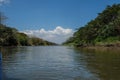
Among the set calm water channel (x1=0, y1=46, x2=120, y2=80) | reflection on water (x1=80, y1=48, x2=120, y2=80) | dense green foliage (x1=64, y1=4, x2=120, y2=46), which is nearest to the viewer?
calm water channel (x1=0, y1=46, x2=120, y2=80)

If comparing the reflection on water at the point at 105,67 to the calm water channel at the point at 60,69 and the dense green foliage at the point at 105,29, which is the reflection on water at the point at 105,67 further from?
Answer: the dense green foliage at the point at 105,29

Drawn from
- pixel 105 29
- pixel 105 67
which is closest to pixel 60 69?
pixel 105 67

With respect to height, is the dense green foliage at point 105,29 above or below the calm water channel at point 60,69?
above

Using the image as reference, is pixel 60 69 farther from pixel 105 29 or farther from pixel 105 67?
pixel 105 29

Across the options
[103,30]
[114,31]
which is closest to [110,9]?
[103,30]

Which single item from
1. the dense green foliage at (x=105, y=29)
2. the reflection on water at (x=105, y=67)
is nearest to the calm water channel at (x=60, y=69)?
the reflection on water at (x=105, y=67)

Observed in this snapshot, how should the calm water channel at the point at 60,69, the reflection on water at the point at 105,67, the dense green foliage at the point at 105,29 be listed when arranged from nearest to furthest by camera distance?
the calm water channel at the point at 60,69, the reflection on water at the point at 105,67, the dense green foliage at the point at 105,29

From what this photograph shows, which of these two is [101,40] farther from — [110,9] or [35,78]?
[35,78]

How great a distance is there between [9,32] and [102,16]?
5285 cm

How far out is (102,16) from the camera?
130875 mm

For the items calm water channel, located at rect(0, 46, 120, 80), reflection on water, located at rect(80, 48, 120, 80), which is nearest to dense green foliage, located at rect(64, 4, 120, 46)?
reflection on water, located at rect(80, 48, 120, 80)

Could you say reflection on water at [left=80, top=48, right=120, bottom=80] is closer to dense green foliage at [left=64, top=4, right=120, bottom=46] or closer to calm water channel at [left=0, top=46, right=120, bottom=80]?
calm water channel at [left=0, top=46, right=120, bottom=80]

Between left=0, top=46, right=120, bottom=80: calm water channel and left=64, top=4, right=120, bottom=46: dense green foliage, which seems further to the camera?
left=64, top=4, right=120, bottom=46: dense green foliage

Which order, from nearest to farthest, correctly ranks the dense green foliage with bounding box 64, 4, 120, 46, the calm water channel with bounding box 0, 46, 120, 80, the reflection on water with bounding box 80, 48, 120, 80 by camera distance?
1. the calm water channel with bounding box 0, 46, 120, 80
2. the reflection on water with bounding box 80, 48, 120, 80
3. the dense green foliage with bounding box 64, 4, 120, 46
